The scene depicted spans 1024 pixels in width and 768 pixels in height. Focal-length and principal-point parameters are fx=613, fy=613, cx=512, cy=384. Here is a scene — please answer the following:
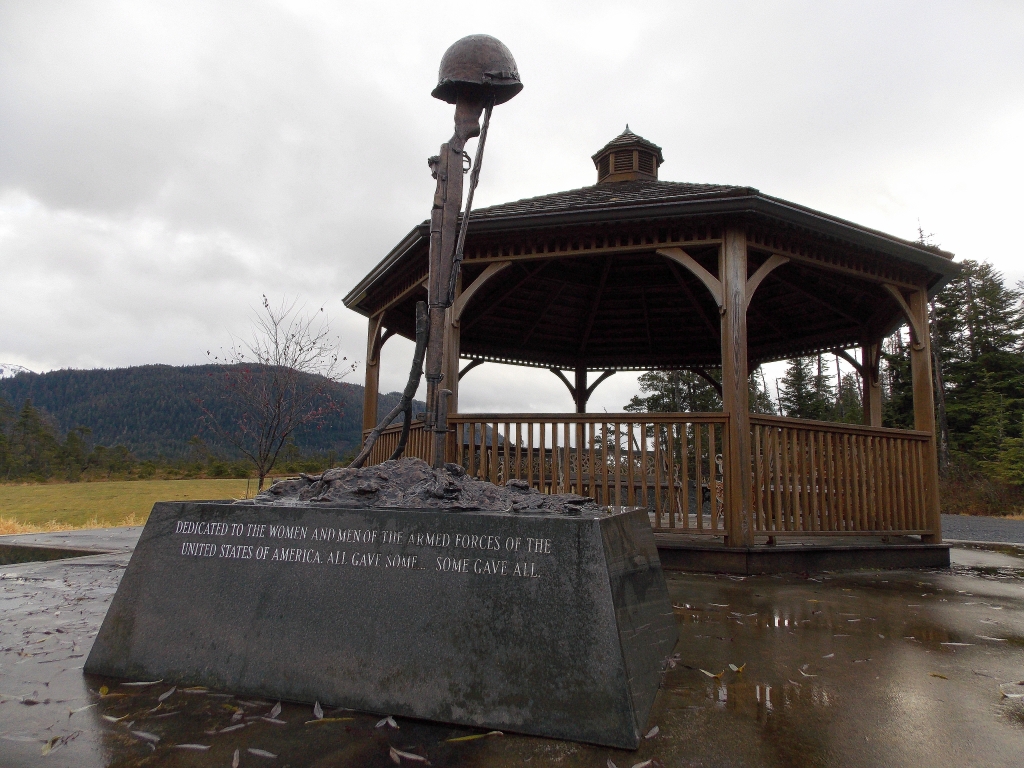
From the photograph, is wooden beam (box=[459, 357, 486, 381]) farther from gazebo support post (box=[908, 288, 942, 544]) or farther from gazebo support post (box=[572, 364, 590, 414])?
gazebo support post (box=[908, 288, 942, 544])

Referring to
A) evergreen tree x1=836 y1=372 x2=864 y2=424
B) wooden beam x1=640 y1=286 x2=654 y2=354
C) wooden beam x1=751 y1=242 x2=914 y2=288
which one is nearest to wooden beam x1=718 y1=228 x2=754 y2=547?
wooden beam x1=751 y1=242 x2=914 y2=288

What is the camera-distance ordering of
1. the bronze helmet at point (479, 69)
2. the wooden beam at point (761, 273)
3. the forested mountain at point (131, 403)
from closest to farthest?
1. the bronze helmet at point (479, 69)
2. the wooden beam at point (761, 273)
3. the forested mountain at point (131, 403)

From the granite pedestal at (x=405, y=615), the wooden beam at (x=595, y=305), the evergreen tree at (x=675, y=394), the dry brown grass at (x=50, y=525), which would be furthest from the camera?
the evergreen tree at (x=675, y=394)

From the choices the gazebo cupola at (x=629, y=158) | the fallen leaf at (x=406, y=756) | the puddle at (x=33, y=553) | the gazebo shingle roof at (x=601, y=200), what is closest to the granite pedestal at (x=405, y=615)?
the fallen leaf at (x=406, y=756)

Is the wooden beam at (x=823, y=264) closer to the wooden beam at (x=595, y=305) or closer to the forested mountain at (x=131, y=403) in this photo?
the wooden beam at (x=595, y=305)

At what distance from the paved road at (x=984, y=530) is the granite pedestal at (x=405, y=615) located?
36.6 ft

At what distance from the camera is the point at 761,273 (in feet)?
22.8

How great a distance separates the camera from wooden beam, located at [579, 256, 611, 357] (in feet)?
34.1

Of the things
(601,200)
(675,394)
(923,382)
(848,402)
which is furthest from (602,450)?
(848,402)

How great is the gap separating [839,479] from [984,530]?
863cm

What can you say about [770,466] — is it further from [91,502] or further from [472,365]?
[91,502]

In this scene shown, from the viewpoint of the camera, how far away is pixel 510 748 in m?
2.27

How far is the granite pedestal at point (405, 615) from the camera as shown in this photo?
8.15 ft

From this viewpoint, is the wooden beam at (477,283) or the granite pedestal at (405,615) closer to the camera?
the granite pedestal at (405,615)
